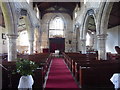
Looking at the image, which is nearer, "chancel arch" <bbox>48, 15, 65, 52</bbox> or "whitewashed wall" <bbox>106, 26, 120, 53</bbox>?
"whitewashed wall" <bbox>106, 26, 120, 53</bbox>

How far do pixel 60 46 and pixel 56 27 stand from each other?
10.9 feet

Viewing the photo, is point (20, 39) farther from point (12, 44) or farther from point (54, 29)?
point (12, 44)

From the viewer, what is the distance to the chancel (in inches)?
233

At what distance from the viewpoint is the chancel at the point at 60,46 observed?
5930mm

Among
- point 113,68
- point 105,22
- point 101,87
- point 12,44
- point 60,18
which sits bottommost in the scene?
point 101,87

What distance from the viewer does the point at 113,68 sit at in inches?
245

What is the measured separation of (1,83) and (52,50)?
21.5 metres

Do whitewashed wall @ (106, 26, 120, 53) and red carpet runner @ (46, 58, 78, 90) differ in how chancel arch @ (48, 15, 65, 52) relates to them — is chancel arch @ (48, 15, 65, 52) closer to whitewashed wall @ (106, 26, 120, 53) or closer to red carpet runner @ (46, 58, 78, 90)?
whitewashed wall @ (106, 26, 120, 53)

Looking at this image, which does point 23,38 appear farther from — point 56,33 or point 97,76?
point 97,76

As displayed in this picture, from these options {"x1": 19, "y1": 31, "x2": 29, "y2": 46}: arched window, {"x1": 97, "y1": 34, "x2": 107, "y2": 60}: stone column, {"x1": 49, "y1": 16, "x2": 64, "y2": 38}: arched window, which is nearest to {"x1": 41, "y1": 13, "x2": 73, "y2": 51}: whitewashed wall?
{"x1": 49, "y1": 16, "x2": 64, "y2": 38}: arched window

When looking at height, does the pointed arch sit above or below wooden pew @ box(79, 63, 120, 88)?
above

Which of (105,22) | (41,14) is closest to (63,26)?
(41,14)

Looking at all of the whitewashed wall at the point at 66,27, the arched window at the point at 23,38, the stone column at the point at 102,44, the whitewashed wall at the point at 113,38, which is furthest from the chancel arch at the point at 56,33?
the stone column at the point at 102,44

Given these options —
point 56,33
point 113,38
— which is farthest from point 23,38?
point 113,38
